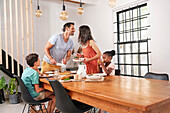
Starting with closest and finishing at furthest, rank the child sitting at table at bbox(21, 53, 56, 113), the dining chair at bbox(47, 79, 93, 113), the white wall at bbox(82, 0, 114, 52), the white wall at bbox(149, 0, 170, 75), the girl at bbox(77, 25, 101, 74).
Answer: the dining chair at bbox(47, 79, 93, 113)
the child sitting at table at bbox(21, 53, 56, 113)
the girl at bbox(77, 25, 101, 74)
the white wall at bbox(149, 0, 170, 75)
the white wall at bbox(82, 0, 114, 52)

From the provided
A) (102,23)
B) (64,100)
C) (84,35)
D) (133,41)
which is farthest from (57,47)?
(102,23)

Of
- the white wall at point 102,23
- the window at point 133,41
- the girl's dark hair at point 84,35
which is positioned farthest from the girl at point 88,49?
the white wall at point 102,23

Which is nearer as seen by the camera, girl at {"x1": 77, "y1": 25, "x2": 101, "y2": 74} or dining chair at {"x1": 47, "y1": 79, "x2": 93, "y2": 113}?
dining chair at {"x1": 47, "y1": 79, "x2": 93, "y2": 113}

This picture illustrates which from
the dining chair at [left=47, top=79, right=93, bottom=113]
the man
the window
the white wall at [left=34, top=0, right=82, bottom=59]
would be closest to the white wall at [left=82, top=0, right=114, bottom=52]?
the window

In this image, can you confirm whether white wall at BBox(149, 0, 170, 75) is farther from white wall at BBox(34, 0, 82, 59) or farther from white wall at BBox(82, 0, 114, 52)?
white wall at BBox(34, 0, 82, 59)

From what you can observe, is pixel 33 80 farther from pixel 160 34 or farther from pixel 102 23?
pixel 102 23

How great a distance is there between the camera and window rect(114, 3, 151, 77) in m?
4.19

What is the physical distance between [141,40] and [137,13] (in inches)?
29.6

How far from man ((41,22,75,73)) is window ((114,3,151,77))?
2077mm

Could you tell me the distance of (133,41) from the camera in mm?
4473

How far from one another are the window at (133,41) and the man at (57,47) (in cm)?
208

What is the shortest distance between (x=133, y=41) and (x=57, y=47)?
2.37 meters

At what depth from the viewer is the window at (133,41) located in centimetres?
419

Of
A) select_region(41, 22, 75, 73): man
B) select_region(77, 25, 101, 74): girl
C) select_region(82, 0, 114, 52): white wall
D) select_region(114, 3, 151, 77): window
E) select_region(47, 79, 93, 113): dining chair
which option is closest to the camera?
select_region(47, 79, 93, 113): dining chair
